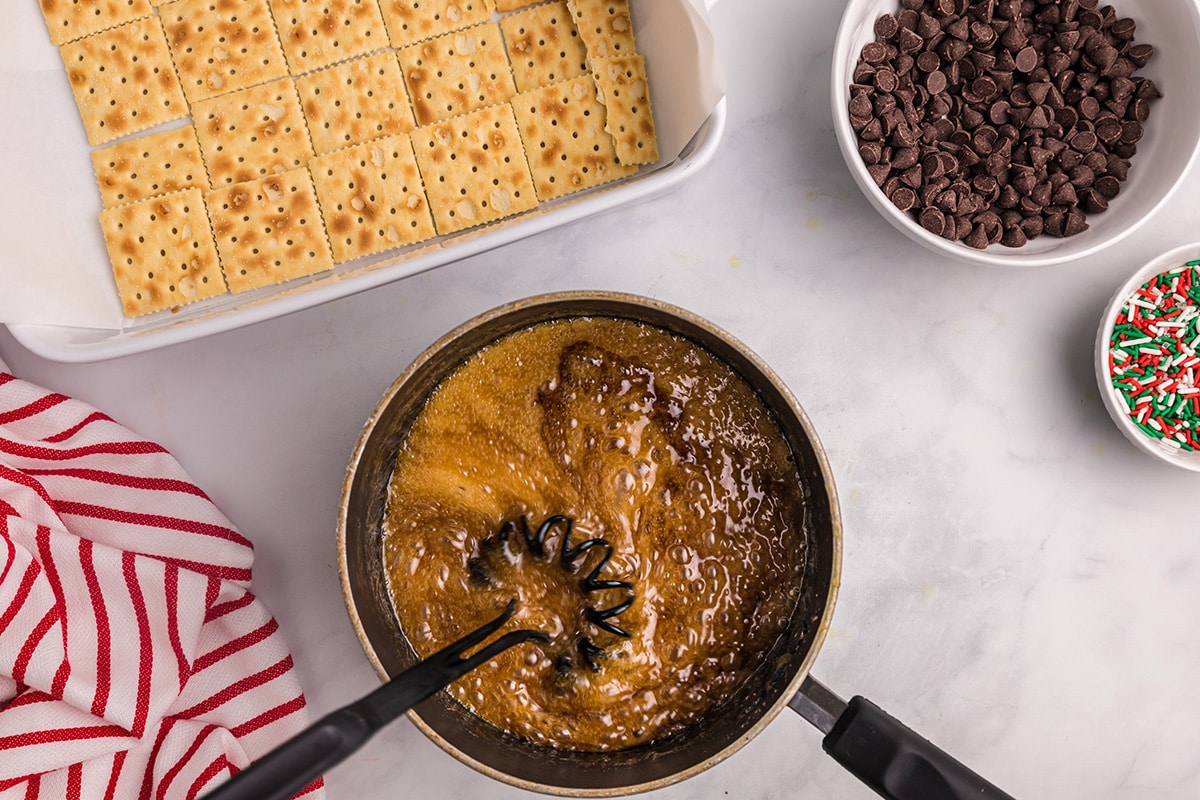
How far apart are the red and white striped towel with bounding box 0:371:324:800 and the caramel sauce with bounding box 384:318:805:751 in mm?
260

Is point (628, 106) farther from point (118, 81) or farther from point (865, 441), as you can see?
point (118, 81)

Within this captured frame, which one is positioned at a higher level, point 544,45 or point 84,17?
point 84,17

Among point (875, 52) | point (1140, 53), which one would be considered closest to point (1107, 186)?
point (1140, 53)

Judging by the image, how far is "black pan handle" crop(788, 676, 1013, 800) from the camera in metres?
0.80

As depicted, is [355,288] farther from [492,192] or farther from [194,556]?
[194,556]

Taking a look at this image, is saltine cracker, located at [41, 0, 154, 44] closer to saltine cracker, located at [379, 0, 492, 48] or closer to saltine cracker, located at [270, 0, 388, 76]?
saltine cracker, located at [270, 0, 388, 76]

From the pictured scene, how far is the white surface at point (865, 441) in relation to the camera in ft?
3.72

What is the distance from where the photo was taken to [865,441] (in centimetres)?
115

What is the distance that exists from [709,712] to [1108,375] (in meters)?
0.62

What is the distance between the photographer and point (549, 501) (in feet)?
3.18

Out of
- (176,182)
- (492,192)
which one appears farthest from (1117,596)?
(176,182)

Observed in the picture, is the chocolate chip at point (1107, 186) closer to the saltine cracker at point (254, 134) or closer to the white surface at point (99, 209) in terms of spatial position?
the white surface at point (99, 209)

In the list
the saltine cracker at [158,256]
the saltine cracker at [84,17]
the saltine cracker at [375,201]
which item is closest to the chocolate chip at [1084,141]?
the saltine cracker at [375,201]

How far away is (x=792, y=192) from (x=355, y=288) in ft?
1.79
